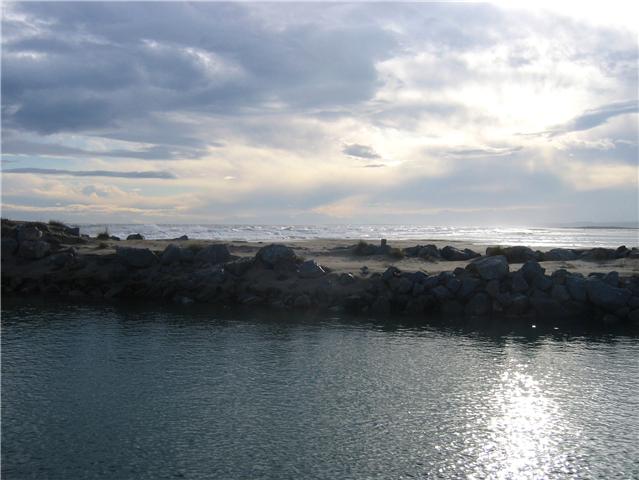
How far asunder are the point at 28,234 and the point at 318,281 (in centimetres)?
2394

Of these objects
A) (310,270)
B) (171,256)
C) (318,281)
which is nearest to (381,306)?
(318,281)

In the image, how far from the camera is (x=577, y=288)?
33750mm

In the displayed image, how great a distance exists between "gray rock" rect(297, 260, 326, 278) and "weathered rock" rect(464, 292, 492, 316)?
31.3 ft

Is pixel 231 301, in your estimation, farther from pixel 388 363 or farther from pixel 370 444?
pixel 370 444

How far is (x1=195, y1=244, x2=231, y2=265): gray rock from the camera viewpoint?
41719mm

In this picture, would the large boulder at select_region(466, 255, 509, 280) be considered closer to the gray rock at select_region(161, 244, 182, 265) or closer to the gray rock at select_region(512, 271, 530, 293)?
the gray rock at select_region(512, 271, 530, 293)

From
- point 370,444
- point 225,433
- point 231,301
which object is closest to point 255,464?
point 225,433

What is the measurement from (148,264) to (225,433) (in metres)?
28.0

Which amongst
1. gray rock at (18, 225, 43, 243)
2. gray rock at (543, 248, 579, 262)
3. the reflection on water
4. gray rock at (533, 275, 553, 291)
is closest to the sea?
gray rock at (543, 248, 579, 262)

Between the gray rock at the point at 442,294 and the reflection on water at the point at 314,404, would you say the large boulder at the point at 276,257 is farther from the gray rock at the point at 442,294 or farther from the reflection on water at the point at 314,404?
the reflection on water at the point at 314,404

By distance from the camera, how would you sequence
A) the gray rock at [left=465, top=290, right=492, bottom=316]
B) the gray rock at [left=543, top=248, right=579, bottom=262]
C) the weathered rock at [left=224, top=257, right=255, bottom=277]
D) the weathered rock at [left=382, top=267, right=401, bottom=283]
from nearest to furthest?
the gray rock at [left=465, top=290, right=492, bottom=316] < the weathered rock at [left=382, top=267, right=401, bottom=283] < the weathered rock at [left=224, top=257, right=255, bottom=277] < the gray rock at [left=543, top=248, right=579, bottom=262]

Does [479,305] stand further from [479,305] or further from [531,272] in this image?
[531,272]

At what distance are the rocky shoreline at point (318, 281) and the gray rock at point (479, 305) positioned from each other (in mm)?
63

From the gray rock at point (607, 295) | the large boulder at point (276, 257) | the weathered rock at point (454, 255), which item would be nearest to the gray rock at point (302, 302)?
Answer: the large boulder at point (276, 257)
